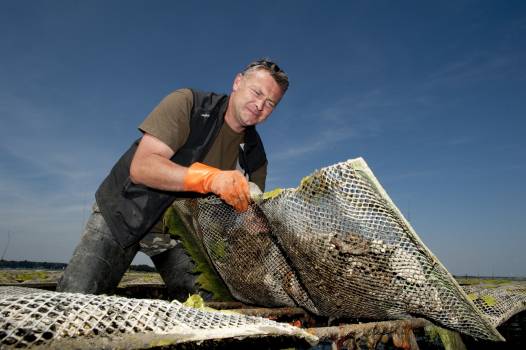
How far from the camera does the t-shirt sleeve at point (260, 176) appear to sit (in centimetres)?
432

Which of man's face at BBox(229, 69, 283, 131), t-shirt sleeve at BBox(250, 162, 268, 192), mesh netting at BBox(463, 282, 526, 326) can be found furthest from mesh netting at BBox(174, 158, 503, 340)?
t-shirt sleeve at BBox(250, 162, 268, 192)

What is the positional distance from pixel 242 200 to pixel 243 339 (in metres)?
1.25

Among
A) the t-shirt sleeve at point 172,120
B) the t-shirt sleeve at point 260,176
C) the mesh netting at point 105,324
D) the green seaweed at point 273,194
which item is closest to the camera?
the mesh netting at point 105,324

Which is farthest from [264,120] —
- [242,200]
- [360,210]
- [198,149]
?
[360,210]

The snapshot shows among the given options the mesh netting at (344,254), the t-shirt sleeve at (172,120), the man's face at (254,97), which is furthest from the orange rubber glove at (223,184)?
the man's face at (254,97)

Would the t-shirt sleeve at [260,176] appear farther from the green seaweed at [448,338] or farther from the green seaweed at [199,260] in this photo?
the green seaweed at [448,338]

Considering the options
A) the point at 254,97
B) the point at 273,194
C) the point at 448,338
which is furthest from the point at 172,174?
the point at 448,338

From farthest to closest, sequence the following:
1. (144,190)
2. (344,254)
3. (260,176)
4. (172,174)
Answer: (260,176)
(144,190)
(172,174)
(344,254)

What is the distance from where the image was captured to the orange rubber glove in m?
2.53

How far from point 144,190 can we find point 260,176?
1.52m

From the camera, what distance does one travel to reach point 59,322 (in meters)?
1.20

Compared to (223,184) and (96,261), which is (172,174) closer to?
(223,184)

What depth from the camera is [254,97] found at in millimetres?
3619

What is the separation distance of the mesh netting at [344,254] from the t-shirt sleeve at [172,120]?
2.42 ft
